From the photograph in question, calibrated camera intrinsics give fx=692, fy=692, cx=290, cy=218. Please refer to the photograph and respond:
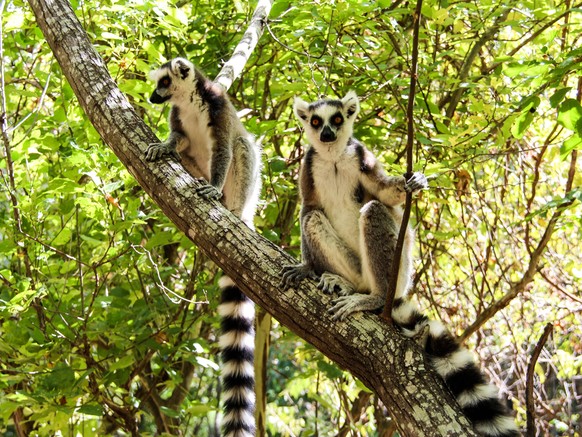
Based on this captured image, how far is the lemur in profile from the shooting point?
3479 mm

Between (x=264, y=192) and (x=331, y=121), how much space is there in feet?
6.63

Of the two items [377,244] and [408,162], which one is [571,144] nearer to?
[408,162]

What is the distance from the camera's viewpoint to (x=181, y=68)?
556 centimetres

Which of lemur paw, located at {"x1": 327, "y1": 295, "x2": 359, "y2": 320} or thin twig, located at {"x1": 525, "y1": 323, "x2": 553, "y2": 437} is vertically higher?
lemur paw, located at {"x1": 327, "y1": 295, "x2": 359, "y2": 320}

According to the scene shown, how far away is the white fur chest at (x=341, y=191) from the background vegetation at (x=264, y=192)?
0.45 m

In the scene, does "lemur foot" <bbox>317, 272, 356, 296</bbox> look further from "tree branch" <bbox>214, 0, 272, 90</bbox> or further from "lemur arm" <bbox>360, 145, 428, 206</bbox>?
"tree branch" <bbox>214, 0, 272, 90</bbox>

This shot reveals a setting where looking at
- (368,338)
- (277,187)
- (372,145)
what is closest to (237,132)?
(277,187)

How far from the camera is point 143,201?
6.38m

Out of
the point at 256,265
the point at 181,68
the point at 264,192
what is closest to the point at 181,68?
the point at 181,68

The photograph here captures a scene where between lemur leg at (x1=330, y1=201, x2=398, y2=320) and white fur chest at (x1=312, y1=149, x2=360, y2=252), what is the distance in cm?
25

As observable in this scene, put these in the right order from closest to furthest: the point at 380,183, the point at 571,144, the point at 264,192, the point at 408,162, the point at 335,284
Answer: the point at 408,162 < the point at 571,144 < the point at 335,284 < the point at 380,183 < the point at 264,192

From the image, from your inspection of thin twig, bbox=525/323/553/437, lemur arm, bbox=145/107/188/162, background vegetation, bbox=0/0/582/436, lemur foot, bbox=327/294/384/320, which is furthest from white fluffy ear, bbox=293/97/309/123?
thin twig, bbox=525/323/553/437

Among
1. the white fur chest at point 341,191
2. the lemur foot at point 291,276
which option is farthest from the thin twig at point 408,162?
the white fur chest at point 341,191

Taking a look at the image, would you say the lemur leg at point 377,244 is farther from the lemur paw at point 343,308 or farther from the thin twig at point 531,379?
the thin twig at point 531,379
